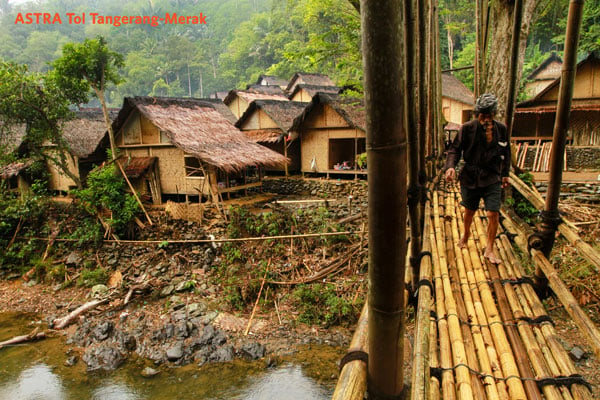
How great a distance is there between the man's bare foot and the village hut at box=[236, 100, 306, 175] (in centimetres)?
1111

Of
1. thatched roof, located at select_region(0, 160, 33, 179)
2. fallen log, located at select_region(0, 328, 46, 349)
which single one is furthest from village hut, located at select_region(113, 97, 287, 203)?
fallen log, located at select_region(0, 328, 46, 349)

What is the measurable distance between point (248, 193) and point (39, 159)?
268 inches

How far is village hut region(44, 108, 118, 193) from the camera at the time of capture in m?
12.4

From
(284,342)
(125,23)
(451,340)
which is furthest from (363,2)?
(125,23)

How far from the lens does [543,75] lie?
21.0 metres

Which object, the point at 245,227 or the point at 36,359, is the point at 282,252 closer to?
the point at 245,227

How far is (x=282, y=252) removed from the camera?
8.33 m

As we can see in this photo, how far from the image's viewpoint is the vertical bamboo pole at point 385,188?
3.59ft

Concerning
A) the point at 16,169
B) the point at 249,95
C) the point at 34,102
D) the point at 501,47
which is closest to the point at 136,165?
the point at 34,102

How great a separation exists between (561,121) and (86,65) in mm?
11708

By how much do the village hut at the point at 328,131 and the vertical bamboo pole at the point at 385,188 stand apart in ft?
34.9

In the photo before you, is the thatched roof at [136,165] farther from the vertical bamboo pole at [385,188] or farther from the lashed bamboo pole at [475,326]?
the vertical bamboo pole at [385,188]

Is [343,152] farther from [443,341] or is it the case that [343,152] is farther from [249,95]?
[443,341]

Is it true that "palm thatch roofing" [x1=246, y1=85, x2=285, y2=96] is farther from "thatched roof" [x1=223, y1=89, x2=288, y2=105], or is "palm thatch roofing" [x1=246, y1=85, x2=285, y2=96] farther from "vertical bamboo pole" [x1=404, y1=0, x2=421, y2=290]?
"vertical bamboo pole" [x1=404, y1=0, x2=421, y2=290]
